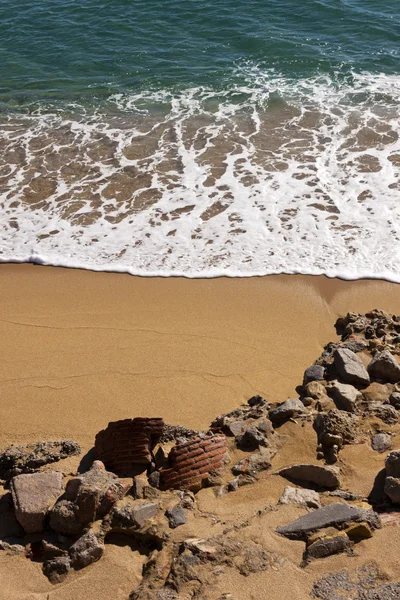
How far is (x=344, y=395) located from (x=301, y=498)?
1447 mm

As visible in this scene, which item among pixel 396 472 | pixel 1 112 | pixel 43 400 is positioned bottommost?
pixel 43 400

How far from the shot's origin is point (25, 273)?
27.6 feet

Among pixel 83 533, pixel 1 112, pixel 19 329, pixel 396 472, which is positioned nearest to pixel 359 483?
pixel 396 472

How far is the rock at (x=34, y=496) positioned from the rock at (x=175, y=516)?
34.8 inches

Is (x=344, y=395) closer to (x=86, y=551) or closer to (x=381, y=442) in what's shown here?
(x=381, y=442)

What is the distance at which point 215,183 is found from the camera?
1034 cm

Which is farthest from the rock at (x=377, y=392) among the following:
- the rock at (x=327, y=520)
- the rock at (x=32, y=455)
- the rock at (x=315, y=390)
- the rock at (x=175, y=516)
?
the rock at (x=32, y=455)

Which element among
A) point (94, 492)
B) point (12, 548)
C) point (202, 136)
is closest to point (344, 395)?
point (94, 492)

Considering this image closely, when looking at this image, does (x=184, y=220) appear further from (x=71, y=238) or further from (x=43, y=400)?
(x=43, y=400)

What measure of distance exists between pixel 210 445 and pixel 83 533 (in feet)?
4.13

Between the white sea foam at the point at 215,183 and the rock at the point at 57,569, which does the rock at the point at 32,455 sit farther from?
the white sea foam at the point at 215,183

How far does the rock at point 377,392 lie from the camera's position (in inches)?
232

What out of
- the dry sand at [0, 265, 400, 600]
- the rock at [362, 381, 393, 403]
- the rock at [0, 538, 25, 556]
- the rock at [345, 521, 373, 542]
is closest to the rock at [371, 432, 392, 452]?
the dry sand at [0, 265, 400, 600]

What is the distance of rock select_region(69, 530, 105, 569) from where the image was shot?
13.9ft
